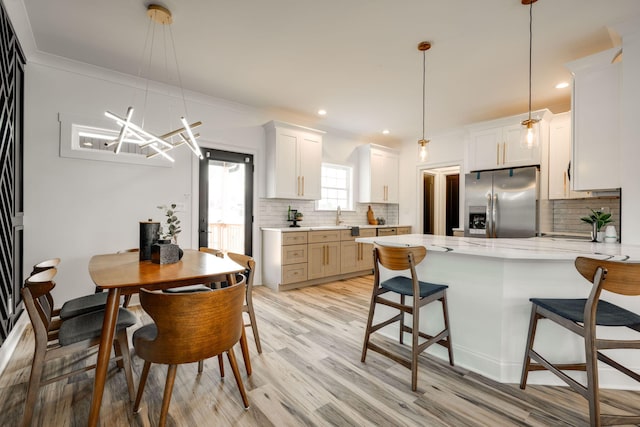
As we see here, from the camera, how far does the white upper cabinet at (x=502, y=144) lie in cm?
429

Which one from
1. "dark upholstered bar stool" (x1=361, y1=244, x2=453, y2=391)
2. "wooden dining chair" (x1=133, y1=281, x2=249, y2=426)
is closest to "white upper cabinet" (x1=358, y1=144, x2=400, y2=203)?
"dark upholstered bar stool" (x1=361, y1=244, x2=453, y2=391)

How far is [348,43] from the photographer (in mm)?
2855

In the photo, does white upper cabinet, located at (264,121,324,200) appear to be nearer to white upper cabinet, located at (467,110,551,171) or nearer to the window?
the window

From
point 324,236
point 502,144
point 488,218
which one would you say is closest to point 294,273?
point 324,236

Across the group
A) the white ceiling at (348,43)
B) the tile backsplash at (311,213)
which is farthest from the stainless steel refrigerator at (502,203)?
the tile backsplash at (311,213)

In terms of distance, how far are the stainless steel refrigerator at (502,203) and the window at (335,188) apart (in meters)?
2.25

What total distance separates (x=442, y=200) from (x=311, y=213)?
3088 mm

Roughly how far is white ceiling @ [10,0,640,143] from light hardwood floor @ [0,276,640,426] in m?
2.81

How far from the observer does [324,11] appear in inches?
94.8

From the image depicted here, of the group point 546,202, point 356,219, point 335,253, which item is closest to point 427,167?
point 356,219

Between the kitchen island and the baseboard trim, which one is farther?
the baseboard trim

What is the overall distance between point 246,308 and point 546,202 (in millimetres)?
4543

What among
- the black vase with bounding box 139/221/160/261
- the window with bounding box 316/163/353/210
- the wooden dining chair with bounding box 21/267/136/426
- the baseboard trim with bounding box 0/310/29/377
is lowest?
the baseboard trim with bounding box 0/310/29/377

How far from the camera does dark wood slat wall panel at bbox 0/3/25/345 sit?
2.37 meters
